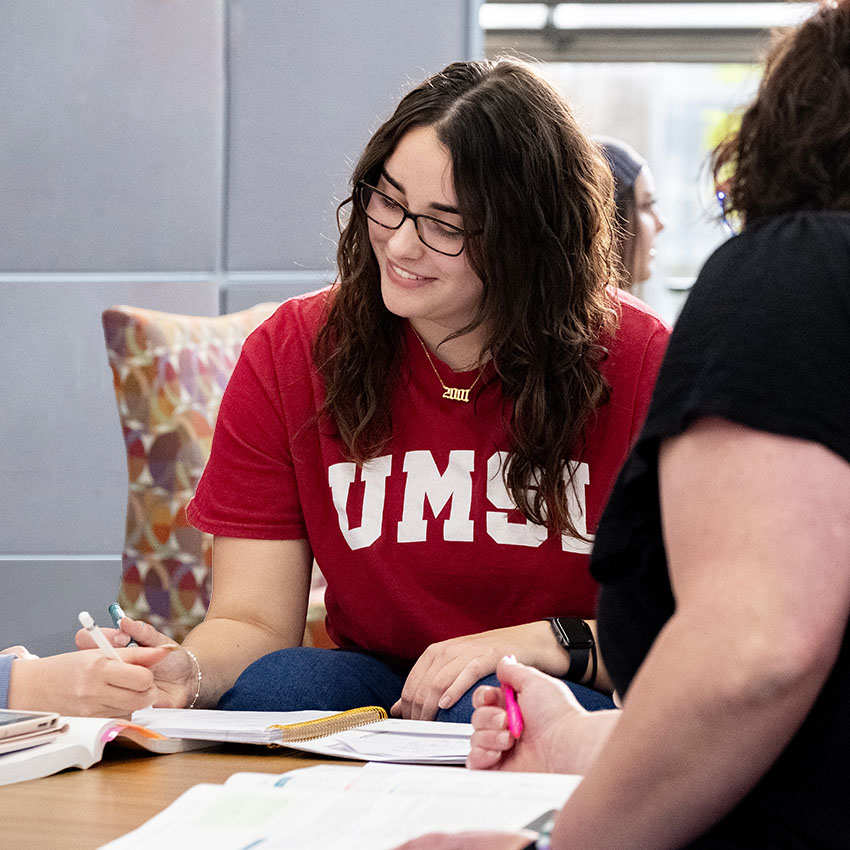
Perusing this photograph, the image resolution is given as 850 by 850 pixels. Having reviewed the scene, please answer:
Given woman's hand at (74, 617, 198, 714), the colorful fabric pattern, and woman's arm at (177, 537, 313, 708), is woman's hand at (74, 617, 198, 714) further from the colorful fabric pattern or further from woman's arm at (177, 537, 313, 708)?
the colorful fabric pattern

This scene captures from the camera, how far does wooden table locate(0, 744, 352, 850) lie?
0.87 metres

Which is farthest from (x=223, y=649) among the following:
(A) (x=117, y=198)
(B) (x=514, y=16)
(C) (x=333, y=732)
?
(B) (x=514, y=16)

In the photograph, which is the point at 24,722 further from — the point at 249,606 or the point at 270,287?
the point at 270,287

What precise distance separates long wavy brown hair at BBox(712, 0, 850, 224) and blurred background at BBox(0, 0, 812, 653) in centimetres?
227

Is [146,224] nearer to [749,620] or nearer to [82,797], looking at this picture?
[82,797]

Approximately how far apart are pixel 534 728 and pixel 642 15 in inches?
175

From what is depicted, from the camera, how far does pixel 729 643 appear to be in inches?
22.5

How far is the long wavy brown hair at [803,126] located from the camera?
0.67 meters

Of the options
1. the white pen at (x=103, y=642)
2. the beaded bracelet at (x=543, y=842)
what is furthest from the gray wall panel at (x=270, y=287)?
the beaded bracelet at (x=543, y=842)

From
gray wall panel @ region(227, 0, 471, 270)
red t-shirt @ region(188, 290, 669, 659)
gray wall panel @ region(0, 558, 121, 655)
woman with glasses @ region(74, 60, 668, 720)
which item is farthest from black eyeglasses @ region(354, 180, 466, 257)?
gray wall panel @ region(0, 558, 121, 655)

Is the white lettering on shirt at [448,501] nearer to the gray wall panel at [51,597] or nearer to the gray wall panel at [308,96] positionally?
the gray wall panel at [308,96]

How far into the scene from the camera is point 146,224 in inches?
119

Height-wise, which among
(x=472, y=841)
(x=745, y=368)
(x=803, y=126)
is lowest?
(x=472, y=841)

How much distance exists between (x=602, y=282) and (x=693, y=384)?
1.08m
